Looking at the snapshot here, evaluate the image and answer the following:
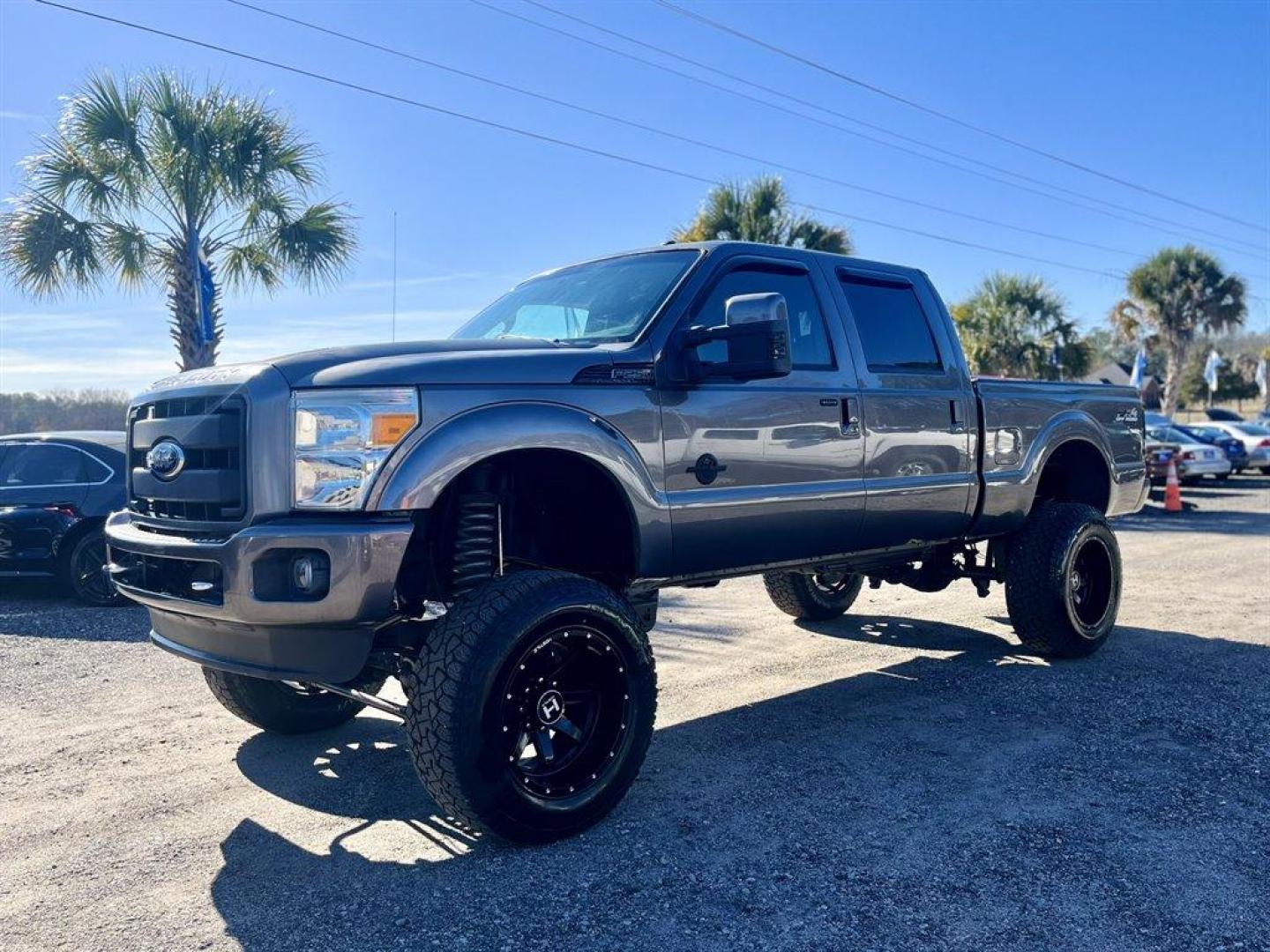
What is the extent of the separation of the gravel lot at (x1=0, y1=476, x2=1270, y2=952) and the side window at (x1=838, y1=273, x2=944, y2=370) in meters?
1.77

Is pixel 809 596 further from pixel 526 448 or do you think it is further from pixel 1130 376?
pixel 1130 376

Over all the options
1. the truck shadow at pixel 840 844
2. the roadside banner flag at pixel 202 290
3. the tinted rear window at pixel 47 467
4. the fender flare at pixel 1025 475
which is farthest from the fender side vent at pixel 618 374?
the roadside banner flag at pixel 202 290

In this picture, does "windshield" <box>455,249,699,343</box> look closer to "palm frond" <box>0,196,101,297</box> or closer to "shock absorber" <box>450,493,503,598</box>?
"shock absorber" <box>450,493,503,598</box>

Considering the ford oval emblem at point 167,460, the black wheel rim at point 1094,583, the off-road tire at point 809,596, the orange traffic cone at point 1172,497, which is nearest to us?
the ford oval emblem at point 167,460

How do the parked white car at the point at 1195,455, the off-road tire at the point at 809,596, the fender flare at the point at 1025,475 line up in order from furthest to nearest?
the parked white car at the point at 1195,455, the off-road tire at the point at 809,596, the fender flare at the point at 1025,475

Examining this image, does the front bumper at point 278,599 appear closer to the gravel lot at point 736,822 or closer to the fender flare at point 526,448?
the fender flare at point 526,448

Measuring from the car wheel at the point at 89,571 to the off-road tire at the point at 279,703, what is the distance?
14.5 ft

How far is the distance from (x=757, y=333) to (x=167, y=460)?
220 centimetres

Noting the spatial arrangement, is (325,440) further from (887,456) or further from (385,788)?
(887,456)

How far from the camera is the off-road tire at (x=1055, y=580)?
5879 mm

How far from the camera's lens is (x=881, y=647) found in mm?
6609

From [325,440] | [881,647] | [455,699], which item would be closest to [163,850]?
[455,699]

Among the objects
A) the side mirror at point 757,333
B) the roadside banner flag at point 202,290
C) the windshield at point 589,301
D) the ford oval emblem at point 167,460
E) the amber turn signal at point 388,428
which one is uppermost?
the roadside banner flag at point 202,290

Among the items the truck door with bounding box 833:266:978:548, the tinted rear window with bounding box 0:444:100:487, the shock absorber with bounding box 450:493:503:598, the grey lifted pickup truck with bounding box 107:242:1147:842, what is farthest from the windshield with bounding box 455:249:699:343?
the tinted rear window with bounding box 0:444:100:487
